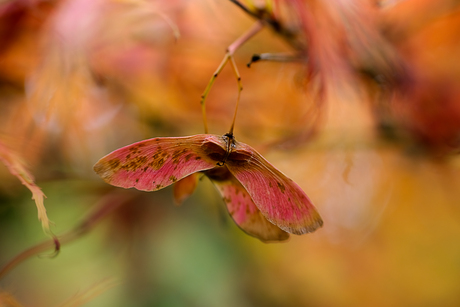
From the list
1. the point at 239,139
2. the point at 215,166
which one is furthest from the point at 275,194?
the point at 239,139

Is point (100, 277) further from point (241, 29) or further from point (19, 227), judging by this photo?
point (241, 29)

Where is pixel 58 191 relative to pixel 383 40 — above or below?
below

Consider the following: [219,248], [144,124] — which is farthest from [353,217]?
[144,124]

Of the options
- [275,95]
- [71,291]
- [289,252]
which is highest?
[275,95]

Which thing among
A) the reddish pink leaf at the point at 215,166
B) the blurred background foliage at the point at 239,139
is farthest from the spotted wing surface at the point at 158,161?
the blurred background foliage at the point at 239,139

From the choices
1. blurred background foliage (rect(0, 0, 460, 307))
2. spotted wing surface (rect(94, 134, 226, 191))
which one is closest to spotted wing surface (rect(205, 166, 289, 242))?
spotted wing surface (rect(94, 134, 226, 191))

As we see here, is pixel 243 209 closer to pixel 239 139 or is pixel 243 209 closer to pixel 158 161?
pixel 158 161
